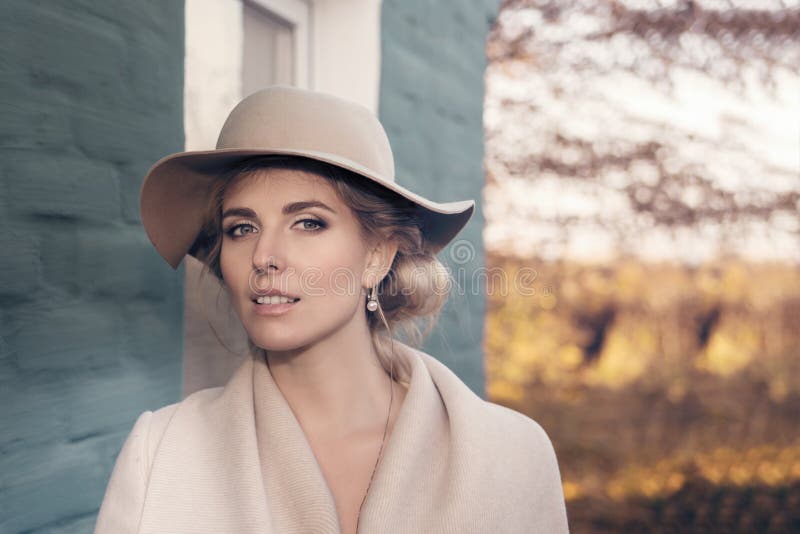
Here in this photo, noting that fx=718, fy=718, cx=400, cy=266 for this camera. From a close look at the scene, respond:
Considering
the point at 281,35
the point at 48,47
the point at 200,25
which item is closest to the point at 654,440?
the point at 281,35

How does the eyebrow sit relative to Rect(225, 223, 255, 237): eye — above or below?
above

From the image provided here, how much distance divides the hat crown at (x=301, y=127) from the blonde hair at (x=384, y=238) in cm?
5

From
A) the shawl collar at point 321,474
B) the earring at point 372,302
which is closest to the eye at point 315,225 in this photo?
the earring at point 372,302

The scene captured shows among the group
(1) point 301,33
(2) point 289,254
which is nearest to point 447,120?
(1) point 301,33

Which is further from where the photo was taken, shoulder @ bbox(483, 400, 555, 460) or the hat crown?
shoulder @ bbox(483, 400, 555, 460)

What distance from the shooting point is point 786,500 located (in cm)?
612

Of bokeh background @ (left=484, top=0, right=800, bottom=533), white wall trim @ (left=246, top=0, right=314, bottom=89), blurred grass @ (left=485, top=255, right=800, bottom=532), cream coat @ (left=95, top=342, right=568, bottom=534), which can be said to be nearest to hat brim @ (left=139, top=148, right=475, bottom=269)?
cream coat @ (left=95, top=342, right=568, bottom=534)

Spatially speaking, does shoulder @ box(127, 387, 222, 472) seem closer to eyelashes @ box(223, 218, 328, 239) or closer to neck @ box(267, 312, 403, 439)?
neck @ box(267, 312, 403, 439)

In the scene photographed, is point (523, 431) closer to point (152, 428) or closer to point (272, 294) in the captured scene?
point (272, 294)

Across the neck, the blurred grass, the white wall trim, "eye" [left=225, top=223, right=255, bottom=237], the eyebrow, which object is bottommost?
the blurred grass

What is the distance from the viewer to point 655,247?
20.6 ft

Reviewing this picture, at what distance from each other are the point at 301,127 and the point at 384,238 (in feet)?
1.09

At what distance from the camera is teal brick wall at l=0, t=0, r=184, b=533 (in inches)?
52.3

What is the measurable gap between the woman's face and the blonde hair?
1.0 inches
